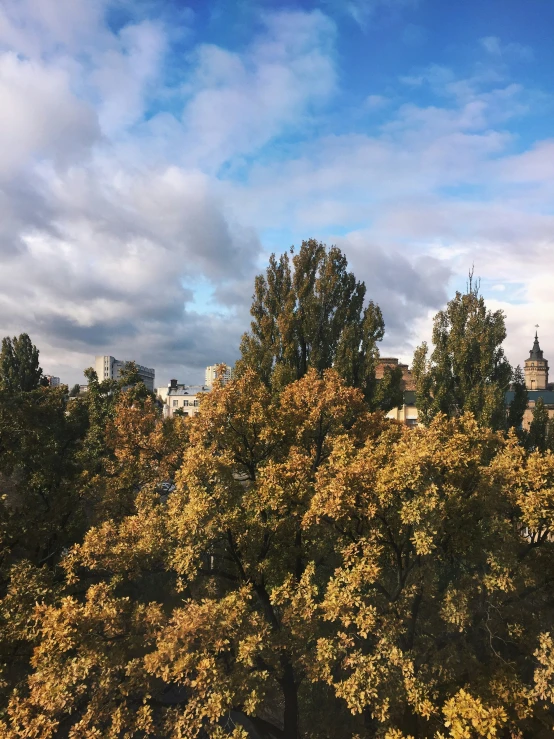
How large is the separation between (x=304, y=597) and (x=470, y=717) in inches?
197

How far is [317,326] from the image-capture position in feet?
100

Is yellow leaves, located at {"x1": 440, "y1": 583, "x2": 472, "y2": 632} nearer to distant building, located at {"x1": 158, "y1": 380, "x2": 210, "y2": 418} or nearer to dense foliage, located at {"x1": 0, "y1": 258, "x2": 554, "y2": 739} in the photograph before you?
dense foliage, located at {"x1": 0, "y1": 258, "x2": 554, "y2": 739}

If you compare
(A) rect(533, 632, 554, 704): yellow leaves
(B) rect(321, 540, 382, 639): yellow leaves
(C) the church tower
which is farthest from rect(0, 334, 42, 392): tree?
(C) the church tower

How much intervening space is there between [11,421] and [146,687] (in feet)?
40.4

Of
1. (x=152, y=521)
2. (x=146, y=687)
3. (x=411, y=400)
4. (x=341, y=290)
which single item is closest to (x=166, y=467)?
(x=152, y=521)

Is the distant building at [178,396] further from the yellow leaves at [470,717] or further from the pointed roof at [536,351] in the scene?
the yellow leaves at [470,717]

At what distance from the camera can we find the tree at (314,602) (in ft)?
38.3

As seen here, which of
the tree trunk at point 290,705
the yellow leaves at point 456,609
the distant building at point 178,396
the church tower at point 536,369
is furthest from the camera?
the distant building at point 178,396

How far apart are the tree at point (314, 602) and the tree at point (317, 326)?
1297cm

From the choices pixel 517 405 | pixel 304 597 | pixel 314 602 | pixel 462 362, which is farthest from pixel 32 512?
pixel 517 405

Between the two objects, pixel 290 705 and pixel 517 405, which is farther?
pixel 517 405

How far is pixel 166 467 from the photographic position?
830 inches

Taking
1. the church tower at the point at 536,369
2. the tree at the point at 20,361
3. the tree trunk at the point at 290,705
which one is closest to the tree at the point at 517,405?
the tree trunk at the point at 290,705

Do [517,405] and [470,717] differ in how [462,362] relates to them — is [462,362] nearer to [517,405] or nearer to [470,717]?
[517,405]
